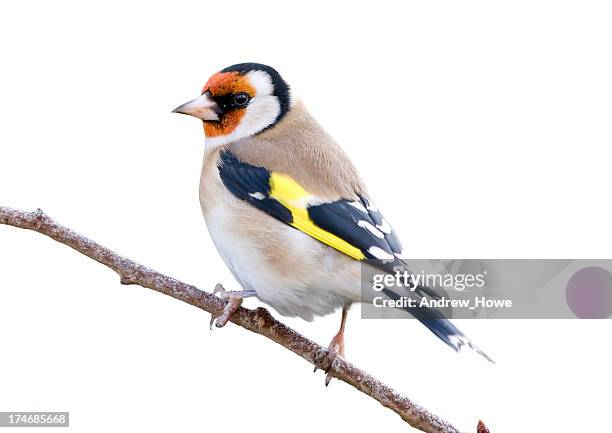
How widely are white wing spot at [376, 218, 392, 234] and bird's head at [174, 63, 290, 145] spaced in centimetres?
63

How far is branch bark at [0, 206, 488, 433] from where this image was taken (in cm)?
264

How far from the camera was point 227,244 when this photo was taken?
114 inches

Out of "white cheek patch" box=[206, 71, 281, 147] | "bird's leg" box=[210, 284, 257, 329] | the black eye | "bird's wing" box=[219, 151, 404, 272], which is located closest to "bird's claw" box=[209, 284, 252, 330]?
"bird's leg" box=[210, 284, 257, 329]

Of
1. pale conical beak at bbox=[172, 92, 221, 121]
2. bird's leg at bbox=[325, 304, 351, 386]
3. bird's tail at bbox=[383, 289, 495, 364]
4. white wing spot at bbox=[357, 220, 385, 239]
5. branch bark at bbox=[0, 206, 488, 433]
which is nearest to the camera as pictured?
bird's tail at bbox=[383, 289, 495, 364]

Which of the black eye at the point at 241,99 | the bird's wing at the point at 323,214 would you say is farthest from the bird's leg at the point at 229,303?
→ the black eye at the point at 241,99

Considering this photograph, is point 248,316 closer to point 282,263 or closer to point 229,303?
point 229,303

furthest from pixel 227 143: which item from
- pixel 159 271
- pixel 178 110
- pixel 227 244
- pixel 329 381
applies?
pixel 329 381

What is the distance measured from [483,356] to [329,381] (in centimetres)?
62

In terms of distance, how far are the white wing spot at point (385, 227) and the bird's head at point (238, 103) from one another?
63 cm

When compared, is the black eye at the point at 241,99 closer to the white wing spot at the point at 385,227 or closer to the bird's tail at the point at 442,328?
the white wing spot at the point at 385,227

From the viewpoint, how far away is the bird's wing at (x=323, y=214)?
2715mm

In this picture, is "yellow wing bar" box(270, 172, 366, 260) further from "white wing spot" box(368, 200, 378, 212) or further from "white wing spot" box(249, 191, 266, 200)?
"white wing spot" box(368, 200, 378, 212)

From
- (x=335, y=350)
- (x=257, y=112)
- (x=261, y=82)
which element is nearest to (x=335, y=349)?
(x=335, y=350)

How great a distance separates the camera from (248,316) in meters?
2.86
